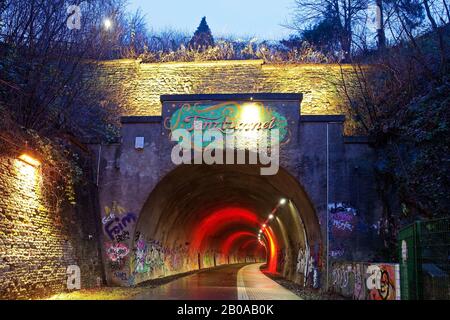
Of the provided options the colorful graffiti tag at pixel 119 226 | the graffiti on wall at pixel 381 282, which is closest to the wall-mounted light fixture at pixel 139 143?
the colorful graffiti tag at pixel 119 226

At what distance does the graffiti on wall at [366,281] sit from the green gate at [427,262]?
0.47 metres

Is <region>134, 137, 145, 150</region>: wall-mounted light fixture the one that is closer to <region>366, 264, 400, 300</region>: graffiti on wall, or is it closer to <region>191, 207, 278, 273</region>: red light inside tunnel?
<region>366, 264, 400, 300</region>: graffiti on wall

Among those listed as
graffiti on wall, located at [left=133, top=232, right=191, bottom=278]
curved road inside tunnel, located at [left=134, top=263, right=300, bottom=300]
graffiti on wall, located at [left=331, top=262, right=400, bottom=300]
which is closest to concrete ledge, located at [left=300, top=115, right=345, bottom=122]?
graffiti on wall, located at [left=331, top=262, right=400, bottom=300]

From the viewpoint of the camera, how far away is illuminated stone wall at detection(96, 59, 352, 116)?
79.5 ft

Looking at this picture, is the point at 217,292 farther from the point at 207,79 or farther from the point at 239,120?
the point at 207,79

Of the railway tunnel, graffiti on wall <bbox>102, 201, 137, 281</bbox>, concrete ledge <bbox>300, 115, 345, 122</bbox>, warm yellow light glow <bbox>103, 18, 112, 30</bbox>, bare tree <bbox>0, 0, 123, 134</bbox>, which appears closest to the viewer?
bare tree <bbox>0, 0, 123, 134</bbox>

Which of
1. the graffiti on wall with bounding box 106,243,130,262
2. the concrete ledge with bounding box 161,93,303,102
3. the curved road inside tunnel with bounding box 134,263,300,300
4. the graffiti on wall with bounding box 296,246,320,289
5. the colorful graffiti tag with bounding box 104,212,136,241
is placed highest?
the concrete ledge with bounding box 161,93,303,102

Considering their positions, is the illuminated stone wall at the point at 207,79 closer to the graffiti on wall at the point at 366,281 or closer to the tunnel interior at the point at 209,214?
the tunnel interior at the point at 209,214

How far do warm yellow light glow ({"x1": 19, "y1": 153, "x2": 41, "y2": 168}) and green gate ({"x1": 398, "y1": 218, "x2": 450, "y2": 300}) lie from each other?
31.6ft

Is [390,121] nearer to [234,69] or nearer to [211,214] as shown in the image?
[234,69]

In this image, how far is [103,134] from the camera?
2053 centimetres
